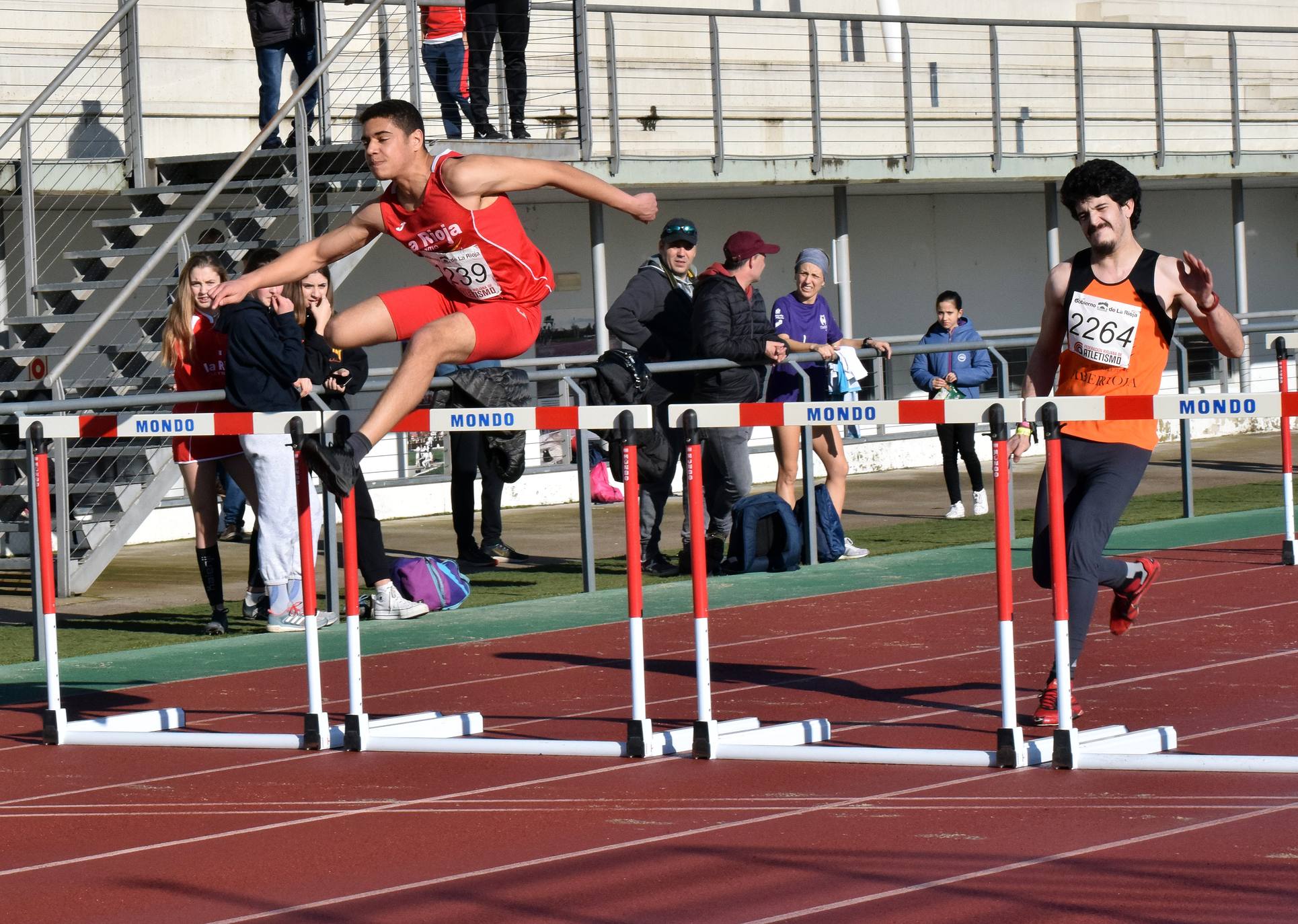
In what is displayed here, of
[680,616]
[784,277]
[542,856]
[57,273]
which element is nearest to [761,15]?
[784,277]

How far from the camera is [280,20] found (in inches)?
593

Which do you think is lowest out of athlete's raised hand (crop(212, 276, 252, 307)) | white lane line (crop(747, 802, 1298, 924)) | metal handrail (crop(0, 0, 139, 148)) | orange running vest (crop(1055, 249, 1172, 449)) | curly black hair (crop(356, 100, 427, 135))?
white lane line (crop(747, 802, 1298, 924))

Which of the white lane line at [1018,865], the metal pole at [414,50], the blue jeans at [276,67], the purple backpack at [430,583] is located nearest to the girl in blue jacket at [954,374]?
the metal pole at [414,50]

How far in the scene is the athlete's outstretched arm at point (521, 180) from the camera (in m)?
7.13

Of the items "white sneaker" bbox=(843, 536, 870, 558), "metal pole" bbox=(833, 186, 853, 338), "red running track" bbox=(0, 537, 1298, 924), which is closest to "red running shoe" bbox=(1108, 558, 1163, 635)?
"red running track" bbox=(0, 537, 1298, 924)

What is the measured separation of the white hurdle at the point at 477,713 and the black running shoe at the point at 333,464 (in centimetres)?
13

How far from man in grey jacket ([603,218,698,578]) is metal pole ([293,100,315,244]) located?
328 cm

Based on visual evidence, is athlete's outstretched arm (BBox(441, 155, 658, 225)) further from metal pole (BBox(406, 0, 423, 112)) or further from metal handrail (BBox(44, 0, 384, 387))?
metal pole (BBox(406, 0, 423, 112))

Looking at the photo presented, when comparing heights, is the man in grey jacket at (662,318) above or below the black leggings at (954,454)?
above

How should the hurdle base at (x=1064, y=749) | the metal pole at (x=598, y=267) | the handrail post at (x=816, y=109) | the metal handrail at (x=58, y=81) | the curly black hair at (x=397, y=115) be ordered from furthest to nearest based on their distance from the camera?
the handrail post at (x=816, y=109) < the metal pole at (x=598, y=267) < the metal handrail at (x=58, y=81) < the curly black hair at (x=397, y=115) < the hurdle base at (x=1064, y=749)

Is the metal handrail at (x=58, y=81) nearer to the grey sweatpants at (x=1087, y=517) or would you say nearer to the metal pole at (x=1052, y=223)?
the grey sweatpants at (x=1087, y=517)

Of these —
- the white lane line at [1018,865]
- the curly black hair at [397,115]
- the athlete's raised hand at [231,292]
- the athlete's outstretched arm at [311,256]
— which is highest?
the curly black hair at [397,115]

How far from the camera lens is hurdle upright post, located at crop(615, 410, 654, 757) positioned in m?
6.72

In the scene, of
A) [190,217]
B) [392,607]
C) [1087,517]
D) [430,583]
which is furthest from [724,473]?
[1087,517]
